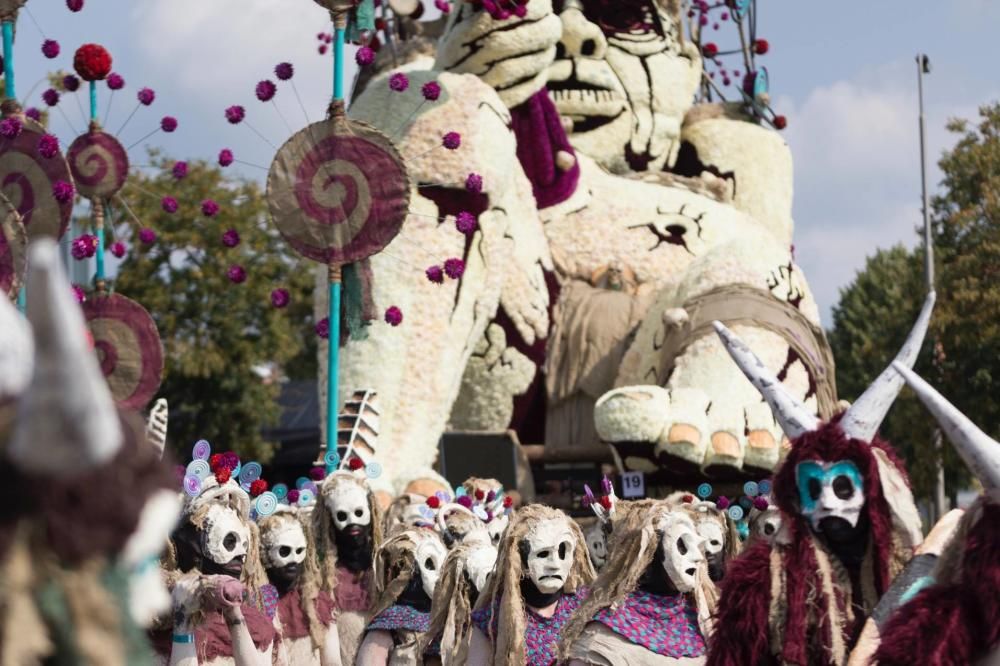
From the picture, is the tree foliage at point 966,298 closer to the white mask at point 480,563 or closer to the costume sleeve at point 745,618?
the white mask at point 480,563

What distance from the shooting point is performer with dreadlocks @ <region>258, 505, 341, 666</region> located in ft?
20.6

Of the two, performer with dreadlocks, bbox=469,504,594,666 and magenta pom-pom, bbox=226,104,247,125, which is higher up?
magenta pom-pom, bbox=226,104,247,125

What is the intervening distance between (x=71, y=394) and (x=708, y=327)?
28.1 feet

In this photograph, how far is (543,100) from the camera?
432 inches

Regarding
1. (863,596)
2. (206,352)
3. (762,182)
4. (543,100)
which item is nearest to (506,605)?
(863,596)

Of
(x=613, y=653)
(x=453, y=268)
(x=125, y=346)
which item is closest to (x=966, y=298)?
(x=453, y=268)

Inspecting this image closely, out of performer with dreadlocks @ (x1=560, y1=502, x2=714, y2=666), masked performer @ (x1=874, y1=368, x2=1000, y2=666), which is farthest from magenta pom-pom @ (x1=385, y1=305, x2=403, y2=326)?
masked performer @ (x1=874, y1=368, x2=1000, y2=666)

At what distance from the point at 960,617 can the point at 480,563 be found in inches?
125

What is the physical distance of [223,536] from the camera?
5484mm

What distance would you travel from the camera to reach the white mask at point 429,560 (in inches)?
248

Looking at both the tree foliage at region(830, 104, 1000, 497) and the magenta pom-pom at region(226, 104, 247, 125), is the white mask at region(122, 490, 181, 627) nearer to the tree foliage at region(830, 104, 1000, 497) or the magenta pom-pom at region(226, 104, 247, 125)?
the magenta pom-pom at region(226, 104, 247, 125)

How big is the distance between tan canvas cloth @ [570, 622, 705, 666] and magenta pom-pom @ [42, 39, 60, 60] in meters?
5.63

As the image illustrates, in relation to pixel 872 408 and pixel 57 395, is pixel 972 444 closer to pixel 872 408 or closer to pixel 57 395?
pixel 872 408

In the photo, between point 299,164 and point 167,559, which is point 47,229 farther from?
point 167,559
